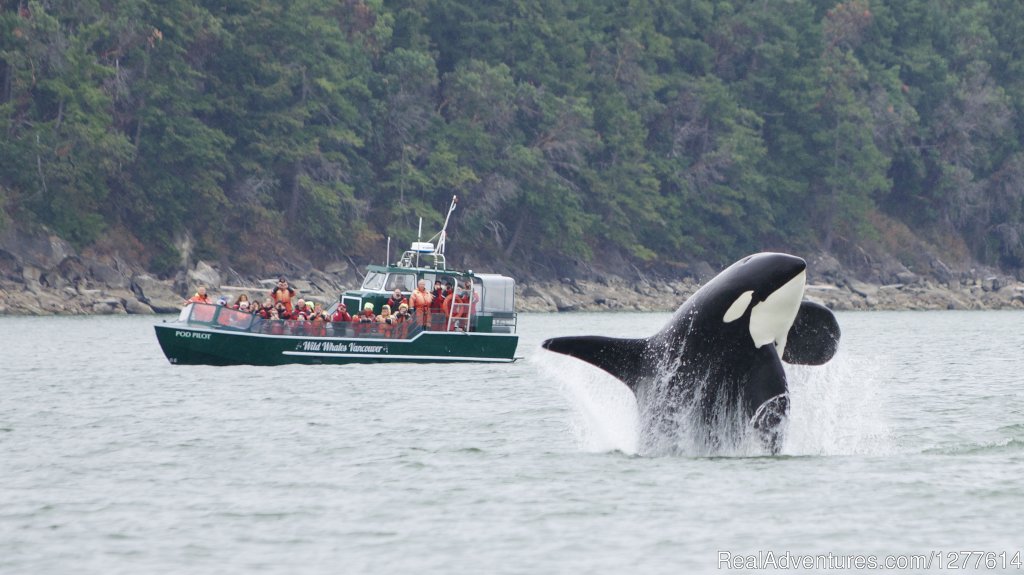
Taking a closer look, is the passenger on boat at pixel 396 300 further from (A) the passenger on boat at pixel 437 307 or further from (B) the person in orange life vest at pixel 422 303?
(A) the passenger on boat at pixel 437 307

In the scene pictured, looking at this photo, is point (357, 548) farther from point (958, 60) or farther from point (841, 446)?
point (958, 60)

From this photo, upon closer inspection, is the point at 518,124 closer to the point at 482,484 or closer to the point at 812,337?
the point at 482,484

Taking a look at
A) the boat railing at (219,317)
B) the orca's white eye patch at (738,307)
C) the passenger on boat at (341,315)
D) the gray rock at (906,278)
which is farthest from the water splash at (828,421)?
the gray rock at (906,278)

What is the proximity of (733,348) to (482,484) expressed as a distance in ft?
12.9

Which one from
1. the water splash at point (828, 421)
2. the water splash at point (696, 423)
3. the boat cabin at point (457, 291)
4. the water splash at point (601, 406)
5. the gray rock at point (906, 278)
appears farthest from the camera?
the gray rock at point (906, 278)

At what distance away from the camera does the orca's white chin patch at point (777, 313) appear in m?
14.8

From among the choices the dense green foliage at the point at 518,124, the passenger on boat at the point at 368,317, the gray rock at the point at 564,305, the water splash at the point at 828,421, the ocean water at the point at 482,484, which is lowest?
the ocean water at the point at 482,484

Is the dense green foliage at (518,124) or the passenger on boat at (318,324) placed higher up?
the dense green foliage at (518,124)

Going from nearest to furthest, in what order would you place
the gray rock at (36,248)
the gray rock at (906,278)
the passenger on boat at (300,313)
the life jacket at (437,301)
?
the passenger on boat at (300,313)
the life jacket at (437,301)
the gray rock at (36,248)
the gray rock at (906,278)

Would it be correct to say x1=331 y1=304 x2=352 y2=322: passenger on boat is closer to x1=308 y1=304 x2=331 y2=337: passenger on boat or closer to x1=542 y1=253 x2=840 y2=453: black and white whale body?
x1=308 y1=304 x2=331 y2=337: passenger on boat

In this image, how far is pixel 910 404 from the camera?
2750 centimetres

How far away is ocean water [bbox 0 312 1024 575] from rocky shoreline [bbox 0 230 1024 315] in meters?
27.3

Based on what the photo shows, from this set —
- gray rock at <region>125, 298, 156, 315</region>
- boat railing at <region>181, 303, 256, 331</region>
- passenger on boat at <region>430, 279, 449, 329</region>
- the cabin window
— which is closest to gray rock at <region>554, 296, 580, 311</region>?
gray rock at <region>125, 298, 156, 315</region>

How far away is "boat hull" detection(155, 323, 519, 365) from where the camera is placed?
114 ft
